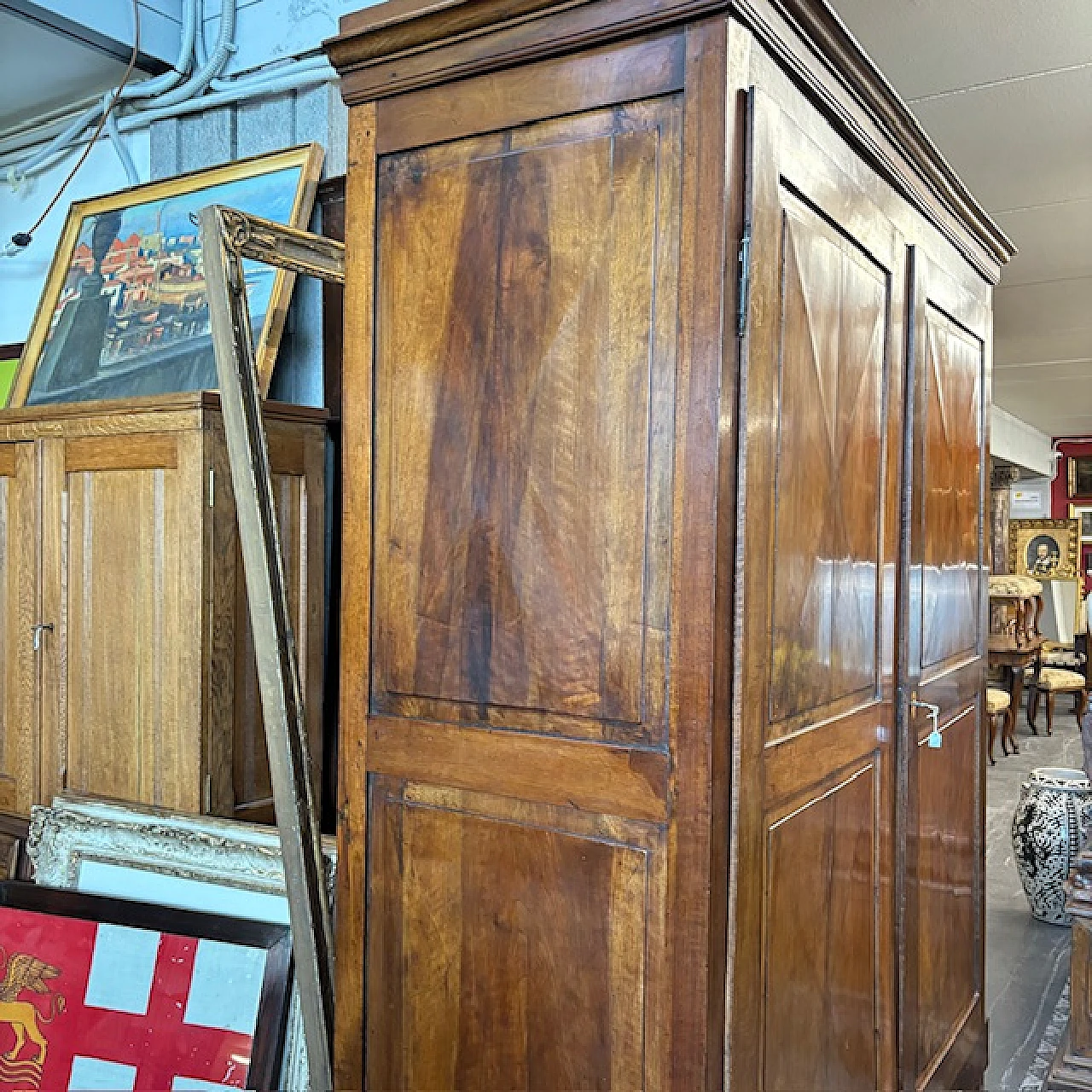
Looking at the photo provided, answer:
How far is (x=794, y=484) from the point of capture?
62.4 inches

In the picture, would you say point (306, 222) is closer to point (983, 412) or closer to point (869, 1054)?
point (983, 412)

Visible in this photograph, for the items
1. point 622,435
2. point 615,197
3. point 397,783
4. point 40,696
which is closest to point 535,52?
point 615,197

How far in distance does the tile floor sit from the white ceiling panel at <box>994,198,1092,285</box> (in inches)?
114

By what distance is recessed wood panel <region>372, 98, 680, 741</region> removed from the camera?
4.61 feet

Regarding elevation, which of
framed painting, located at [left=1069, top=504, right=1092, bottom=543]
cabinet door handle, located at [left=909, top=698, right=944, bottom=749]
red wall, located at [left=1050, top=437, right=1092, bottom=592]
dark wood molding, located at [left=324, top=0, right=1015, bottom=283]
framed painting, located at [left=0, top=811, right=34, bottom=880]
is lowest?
framed painting, located at [left=0, top=811, right=34, bottom=880]

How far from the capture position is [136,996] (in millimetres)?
2191

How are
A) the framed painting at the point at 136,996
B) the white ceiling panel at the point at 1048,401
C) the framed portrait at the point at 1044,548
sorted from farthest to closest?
the framed portrait at the point at 1044,548 < the white ceiling panel at the point at 1048,401 < the framed painting at the point at 136,996

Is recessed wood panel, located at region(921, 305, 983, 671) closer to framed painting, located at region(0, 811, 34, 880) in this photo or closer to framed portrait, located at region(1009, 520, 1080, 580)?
framed painting, located at region(0, 811, 34, 880)

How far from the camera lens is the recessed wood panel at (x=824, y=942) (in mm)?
1557

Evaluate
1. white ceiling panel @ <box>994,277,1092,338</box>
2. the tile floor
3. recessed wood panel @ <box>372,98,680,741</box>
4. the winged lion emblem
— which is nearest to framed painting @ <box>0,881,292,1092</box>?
the winged lion emblem

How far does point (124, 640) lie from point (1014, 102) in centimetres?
321

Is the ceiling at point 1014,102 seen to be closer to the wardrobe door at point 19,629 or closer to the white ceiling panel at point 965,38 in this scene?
the white ceiling panel at point 965,38

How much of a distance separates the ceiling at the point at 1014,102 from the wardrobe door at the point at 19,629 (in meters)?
2.54

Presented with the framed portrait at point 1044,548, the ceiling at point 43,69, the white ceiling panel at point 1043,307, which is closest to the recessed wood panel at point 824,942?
the ceiling at point 43,69
